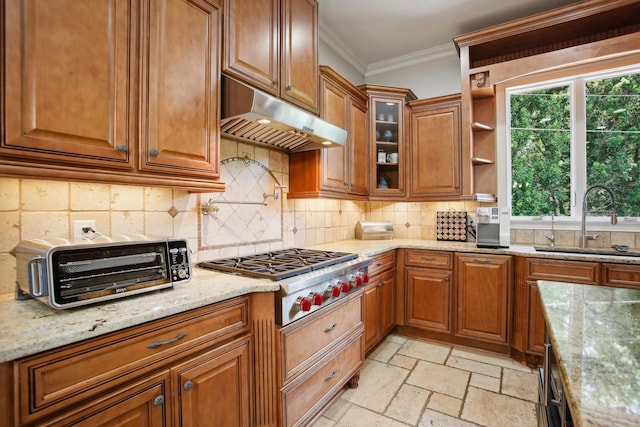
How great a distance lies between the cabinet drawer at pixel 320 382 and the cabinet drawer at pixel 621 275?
5.80 ft

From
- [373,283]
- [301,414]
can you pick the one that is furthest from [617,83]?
[301,414]

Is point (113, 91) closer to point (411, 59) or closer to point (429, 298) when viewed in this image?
point (429, 298)

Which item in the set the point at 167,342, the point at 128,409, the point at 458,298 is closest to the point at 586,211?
the point at 458,298

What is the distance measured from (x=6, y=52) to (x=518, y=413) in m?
2.91

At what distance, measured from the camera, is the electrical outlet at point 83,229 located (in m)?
1.39

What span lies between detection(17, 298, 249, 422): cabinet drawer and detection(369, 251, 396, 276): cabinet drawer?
1492 millimetres

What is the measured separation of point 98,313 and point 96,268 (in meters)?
0.17

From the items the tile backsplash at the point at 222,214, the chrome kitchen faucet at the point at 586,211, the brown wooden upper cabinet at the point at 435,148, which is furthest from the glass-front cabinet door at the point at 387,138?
the chrome kitchen faucet at the point at 586,211

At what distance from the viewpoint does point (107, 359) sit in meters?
0.96

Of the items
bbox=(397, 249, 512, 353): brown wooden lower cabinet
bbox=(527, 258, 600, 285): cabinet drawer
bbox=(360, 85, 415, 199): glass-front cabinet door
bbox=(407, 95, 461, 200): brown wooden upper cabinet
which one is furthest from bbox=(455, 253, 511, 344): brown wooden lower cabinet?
bbox=(360, 85, 415, 199): glass-front cabinet door

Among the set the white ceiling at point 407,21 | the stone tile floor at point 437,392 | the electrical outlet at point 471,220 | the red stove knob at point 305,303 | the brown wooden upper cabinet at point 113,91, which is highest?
the white ceiling at point 407,21

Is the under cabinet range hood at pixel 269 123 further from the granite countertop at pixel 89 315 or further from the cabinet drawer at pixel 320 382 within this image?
the cabinet drawer at pixel 320 382

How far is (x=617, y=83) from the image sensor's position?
2.75 m

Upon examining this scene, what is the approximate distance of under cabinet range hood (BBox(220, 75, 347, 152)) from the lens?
1.61 m
